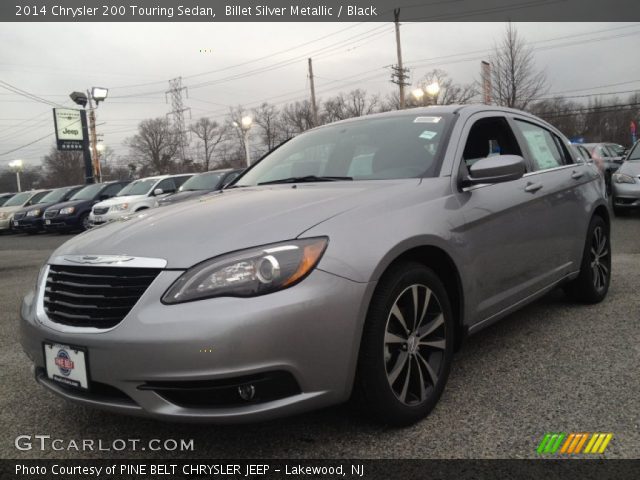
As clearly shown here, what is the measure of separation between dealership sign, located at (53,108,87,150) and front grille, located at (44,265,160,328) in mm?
31967

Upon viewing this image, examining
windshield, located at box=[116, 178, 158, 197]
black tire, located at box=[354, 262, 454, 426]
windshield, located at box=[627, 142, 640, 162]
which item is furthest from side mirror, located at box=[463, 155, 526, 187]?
windshield, located at box=[116, 178, 158, 197]

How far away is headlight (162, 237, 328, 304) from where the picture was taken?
191 cm

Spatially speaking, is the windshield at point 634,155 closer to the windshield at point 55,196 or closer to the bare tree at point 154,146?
the windshield at point 55,196

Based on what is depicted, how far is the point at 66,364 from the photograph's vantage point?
2082 millimetres

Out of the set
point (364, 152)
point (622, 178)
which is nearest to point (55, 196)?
point (622, 178)

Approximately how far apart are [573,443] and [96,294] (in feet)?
6.64

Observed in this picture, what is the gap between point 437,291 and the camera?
97.0 inches

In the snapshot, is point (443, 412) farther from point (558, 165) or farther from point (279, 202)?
point (558, 165)

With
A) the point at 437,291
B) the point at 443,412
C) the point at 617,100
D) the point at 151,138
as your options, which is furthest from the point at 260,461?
the point at 151,138

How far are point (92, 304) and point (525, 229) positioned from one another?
2.41 meters

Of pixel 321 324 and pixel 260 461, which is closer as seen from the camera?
pixel 321 324

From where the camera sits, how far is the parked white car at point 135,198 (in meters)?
14.4

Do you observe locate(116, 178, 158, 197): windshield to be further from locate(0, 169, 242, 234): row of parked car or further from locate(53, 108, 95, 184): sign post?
locate(53, 108, 95, 184): sign post

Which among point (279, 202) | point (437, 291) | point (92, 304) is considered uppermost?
point (279, 202)
